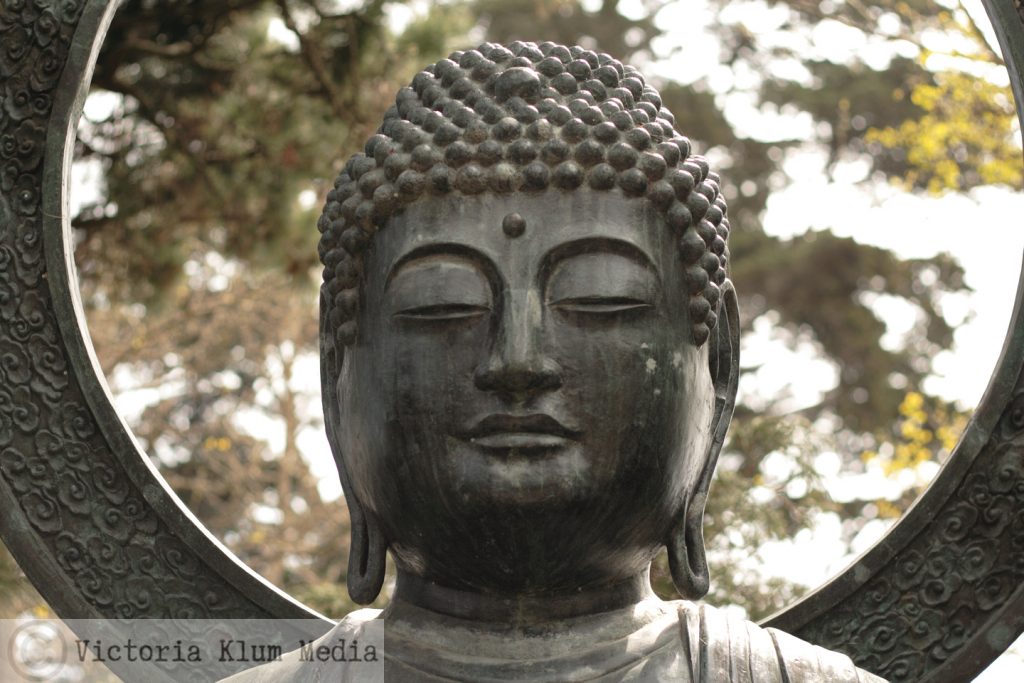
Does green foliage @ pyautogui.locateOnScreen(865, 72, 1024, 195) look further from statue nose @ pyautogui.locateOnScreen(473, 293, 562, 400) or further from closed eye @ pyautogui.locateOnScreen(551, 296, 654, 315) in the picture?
statue nose @ pyautogui.locateOnScreen(473, 293, 562, 400)

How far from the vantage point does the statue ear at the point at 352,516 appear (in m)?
4.40

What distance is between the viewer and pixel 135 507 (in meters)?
4.74

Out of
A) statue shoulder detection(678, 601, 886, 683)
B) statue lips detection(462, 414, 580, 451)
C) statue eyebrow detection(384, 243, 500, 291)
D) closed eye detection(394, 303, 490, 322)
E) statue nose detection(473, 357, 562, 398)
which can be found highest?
statue eyebrow detection(384, 243, 500, 291)

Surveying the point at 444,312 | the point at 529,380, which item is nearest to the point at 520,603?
the point at 529,380

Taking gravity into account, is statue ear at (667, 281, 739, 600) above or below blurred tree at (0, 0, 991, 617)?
above

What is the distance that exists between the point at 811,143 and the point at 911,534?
44.6 ft

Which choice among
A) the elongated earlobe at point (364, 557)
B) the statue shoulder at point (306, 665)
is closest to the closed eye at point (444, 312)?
the elongated earlobe at point (364, 557)

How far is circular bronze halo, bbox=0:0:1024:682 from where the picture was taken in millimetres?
4617

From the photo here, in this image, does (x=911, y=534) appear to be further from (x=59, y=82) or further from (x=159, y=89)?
(x=159, y=89)

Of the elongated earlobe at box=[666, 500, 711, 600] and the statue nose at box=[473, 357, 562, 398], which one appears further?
the elongated earlobe at box=[666, 500, 711, 600]

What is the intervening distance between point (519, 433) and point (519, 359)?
154 mm

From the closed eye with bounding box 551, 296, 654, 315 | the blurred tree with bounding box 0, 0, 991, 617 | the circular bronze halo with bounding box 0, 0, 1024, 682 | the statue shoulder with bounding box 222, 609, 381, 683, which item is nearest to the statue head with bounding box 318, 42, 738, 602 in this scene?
the closed eye with bounding box 551, 296, 654, 315

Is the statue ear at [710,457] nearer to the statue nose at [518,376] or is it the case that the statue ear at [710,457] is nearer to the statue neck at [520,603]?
the statue neck at [520,603]

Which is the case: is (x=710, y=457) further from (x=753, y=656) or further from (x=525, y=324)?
(x=525, y=324)
